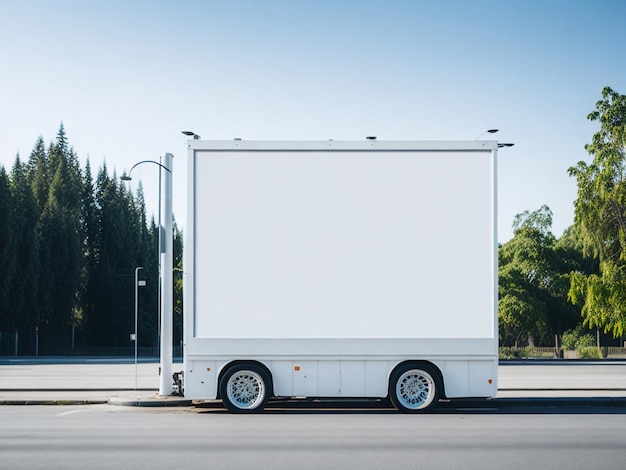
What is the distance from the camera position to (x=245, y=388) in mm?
15398

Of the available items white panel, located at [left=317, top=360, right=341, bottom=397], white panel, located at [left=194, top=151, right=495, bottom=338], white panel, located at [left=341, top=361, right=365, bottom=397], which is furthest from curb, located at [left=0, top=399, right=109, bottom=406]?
white panel, located at [left=341, top=361, right=365, bottom=397]

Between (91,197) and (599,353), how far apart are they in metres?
59.1

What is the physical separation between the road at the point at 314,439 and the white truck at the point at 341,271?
85 cm

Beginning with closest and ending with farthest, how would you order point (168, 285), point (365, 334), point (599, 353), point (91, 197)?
Result: point (365, 334), point (168, 285), point (599, 353), point (91, 197)

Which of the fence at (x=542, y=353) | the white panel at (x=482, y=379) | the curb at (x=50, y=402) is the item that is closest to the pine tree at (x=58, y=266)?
the fence at (x=542, y=353)

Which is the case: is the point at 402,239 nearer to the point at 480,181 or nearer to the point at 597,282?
the point at 480,181

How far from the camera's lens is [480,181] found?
15.9 meters

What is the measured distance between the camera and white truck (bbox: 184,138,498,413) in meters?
15.3

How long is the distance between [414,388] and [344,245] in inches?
122

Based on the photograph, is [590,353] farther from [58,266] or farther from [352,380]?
[58,266]

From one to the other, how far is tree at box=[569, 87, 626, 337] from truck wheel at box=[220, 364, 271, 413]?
30144 mm

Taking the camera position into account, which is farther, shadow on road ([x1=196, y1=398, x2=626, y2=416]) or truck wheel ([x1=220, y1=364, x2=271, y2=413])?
shadow on road ([x1=196, y1=398, x2=626, y2=416])

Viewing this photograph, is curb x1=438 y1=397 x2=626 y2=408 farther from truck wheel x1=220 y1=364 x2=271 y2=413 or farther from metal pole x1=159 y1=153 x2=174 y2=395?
metal pole x1=159 y1=153 x2=174 y2=395

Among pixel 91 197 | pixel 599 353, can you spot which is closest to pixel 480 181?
pixel 599 353
